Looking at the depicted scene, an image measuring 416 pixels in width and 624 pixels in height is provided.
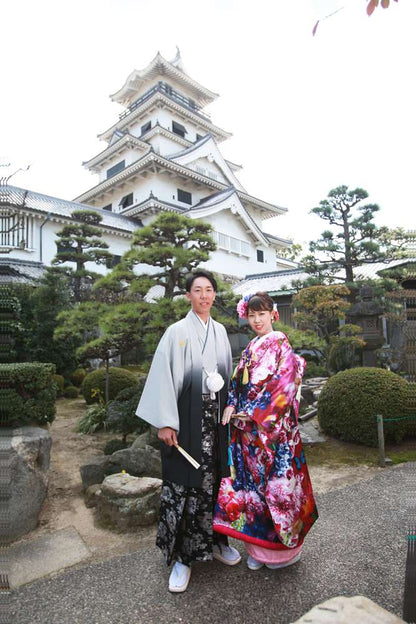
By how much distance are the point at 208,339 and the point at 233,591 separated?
5.60 ft

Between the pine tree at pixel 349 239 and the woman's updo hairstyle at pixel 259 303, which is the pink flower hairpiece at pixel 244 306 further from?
the pine tree at pixel 349 239

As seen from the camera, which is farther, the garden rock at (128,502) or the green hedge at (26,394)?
the green hedge at (26,394)

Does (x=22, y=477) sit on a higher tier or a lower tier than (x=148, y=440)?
higher

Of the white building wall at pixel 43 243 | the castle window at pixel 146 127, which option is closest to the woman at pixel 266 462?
the white building wall at pixel 43 243

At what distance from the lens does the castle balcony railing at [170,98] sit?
25938 mm

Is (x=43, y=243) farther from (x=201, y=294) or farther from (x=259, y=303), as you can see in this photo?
(x=259, y=303)

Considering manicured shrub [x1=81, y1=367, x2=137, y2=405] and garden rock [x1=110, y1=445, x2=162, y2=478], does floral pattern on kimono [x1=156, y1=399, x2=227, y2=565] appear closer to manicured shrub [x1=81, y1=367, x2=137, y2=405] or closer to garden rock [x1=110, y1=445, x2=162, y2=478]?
garden rock [x1=110, y1=445, x2=162, y2=478]

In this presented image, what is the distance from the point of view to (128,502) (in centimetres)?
370

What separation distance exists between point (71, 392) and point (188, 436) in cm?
928

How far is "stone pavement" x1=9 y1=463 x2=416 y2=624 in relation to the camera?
2328 mm

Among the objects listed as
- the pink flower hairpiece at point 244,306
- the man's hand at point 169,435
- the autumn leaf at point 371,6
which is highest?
the autumn leaf at point 371,6

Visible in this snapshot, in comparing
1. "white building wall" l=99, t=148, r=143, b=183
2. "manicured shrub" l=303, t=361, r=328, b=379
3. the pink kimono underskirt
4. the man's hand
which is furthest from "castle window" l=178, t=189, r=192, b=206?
the pink kimono underskirt

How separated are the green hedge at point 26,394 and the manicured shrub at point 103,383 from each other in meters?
4.57

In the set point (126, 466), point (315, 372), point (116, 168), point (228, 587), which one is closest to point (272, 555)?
point (228, 587)
